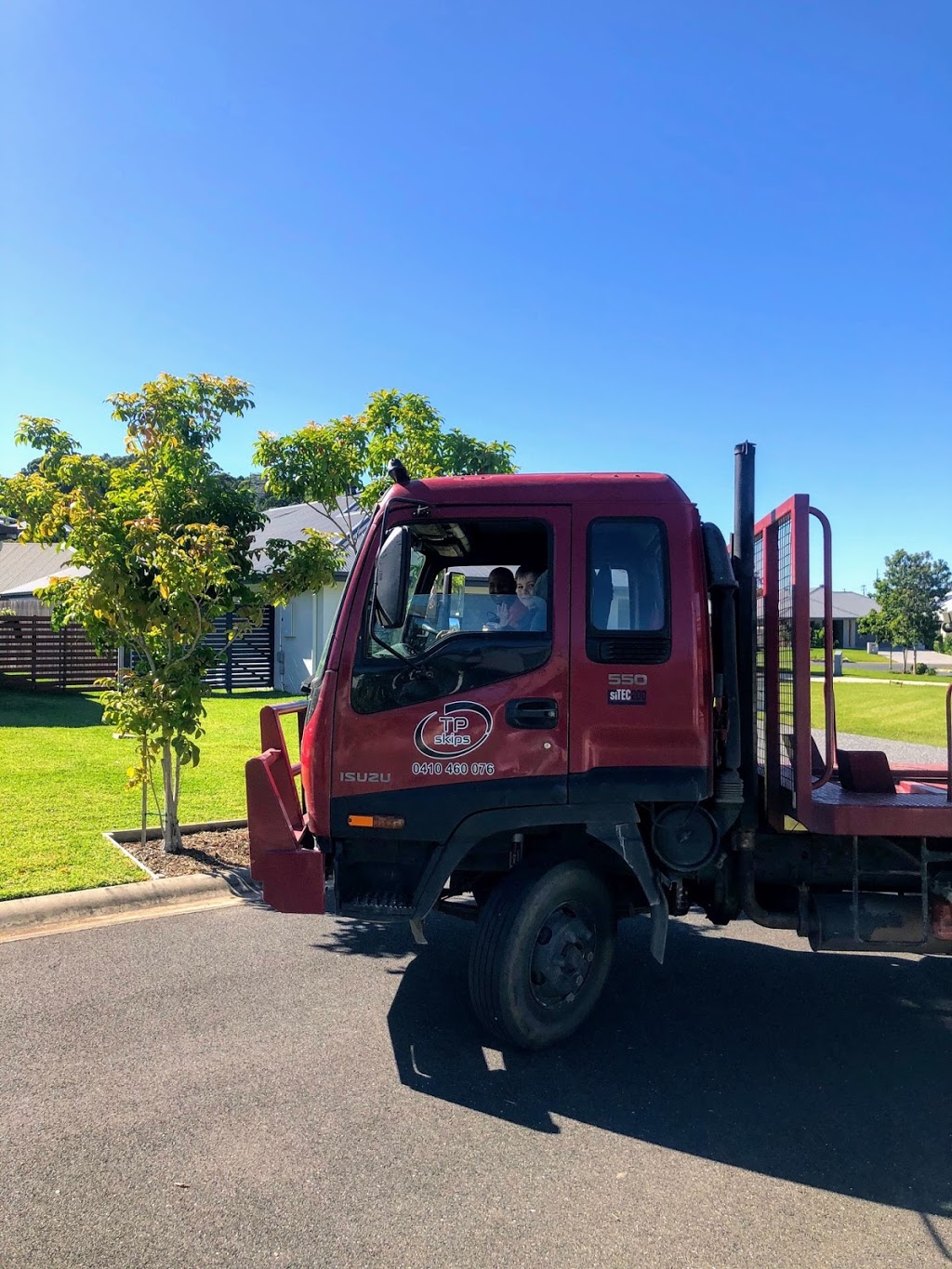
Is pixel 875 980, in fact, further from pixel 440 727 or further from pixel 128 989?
pixel 128 989

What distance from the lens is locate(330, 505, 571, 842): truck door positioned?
4.25 m

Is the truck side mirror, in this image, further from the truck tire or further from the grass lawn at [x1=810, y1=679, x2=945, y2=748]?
the grass lawn at [x1=810, y1=679, x2=945, y2=748]

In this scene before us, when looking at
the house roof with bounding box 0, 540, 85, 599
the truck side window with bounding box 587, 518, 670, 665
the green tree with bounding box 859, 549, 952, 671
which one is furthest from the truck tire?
the green tree with bounding box 859, 549, 952, 671

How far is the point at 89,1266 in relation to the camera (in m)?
2.80

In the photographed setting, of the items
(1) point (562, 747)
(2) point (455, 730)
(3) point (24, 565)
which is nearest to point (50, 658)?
(3) point (24, 565)

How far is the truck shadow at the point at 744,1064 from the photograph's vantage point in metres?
3.57

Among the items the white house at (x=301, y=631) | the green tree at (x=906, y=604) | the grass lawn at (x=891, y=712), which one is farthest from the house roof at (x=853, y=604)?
the white house at (x=301, y=631)

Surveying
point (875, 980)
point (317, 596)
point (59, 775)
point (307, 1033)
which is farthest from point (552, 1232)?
point (317, 596)

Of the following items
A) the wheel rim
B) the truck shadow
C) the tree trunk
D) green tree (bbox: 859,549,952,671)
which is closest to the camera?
the truck shadow

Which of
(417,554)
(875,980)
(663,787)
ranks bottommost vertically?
(875,980)

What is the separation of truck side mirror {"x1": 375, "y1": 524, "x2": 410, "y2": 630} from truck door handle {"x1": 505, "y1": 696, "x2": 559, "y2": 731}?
67 centimetres

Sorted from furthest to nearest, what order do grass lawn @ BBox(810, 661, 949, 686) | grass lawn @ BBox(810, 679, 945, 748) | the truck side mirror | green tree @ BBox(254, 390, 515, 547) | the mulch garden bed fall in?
grass lawn @ BBox(810, 661, 949, 686)
grass lawn @ BBox(810, 679, 945, 748)
green tree @ BBox(254, 390, 515, 547)
the mulch garden bed
the truck side mirror

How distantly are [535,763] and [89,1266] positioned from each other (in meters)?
2.48

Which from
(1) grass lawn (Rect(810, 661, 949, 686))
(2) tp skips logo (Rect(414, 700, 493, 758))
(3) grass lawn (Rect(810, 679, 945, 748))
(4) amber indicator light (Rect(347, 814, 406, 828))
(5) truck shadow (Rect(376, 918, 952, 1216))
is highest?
(2) tp skips logo (Rect(414, 700, 493, 758))
